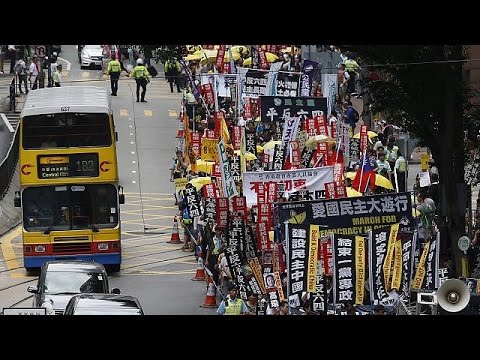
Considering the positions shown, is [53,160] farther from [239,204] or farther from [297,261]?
[297,261]

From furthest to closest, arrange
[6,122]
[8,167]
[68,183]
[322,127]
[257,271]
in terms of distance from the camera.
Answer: [6,122] → [8,167] → [322,127] → [68,183] → [257,271]

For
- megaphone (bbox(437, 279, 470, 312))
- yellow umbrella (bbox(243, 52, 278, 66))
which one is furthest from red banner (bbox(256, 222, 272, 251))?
yellow umbrella (bbox(243, 52, 278, 66))

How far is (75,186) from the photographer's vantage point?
94.3 ft

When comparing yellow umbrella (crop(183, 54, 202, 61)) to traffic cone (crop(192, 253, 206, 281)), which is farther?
yellow umbrella (crop(183, 54, 202, 61))

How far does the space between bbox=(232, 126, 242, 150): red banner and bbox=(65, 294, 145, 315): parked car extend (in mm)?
13948

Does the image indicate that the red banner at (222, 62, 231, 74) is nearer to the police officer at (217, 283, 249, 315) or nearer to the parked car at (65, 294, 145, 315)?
the police officer at (217, 283, 249, 315)

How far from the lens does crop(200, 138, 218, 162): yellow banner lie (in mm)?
32875

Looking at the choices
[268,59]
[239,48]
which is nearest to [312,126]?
[268,59]

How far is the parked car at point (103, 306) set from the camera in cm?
1856

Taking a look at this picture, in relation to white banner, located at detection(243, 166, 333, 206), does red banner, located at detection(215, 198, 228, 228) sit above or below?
below

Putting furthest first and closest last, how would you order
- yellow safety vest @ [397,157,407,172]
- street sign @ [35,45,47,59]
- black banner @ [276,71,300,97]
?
1. street sign @ [35,45,47,59]
2. black banner @ [276,71,300,97]
3. yellow safety vest @ [397,157,407,172]

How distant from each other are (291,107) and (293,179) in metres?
7.38

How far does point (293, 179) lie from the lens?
26234 millimetres

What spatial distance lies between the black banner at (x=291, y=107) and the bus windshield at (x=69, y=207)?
610cm
